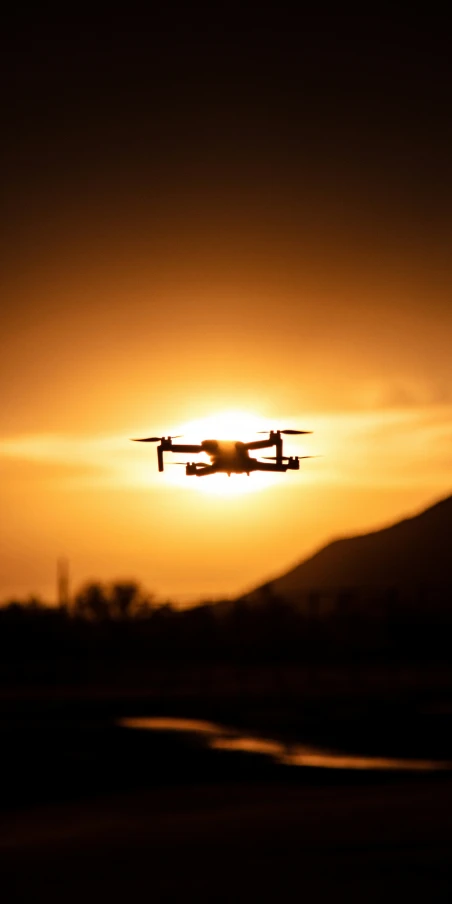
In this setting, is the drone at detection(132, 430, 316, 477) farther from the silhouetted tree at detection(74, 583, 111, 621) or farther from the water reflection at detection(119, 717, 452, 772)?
the silhouetted tree at detection(74, 583, 111, 621)

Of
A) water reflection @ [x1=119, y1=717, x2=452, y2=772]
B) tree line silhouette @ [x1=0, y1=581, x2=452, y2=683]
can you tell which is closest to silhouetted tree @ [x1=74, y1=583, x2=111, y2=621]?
tree line silhouette @ [x1=0, y1=581, x2=452, y2=683]

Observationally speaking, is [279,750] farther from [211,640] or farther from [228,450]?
[211,640]

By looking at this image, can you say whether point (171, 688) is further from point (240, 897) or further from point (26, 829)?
point (240, 897)

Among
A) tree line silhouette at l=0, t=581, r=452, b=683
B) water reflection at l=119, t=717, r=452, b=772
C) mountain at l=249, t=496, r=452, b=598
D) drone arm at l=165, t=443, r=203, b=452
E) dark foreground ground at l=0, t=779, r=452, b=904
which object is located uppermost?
mountain at l=249, t=496, r=452, b=598

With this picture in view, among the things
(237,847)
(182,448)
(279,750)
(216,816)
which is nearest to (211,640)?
(279,750)

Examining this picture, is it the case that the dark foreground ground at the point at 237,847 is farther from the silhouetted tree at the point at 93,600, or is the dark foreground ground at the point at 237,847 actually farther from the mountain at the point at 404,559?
the mountain at the point at 404,559
